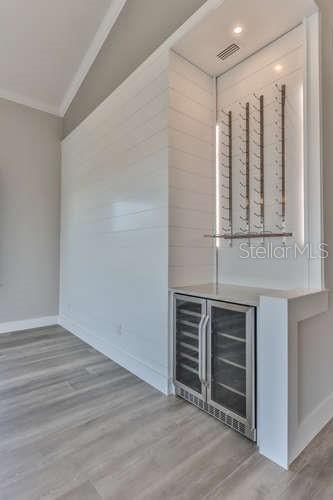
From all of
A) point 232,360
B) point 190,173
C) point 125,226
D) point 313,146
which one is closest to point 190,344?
point 232,360

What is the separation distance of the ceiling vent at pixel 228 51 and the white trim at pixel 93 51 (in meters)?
1.72

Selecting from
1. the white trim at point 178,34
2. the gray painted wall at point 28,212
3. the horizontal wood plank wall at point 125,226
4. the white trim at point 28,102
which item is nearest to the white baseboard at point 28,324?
the gray painted wall at point 28,212

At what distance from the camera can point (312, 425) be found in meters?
1.79

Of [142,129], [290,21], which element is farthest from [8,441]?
[290,21]

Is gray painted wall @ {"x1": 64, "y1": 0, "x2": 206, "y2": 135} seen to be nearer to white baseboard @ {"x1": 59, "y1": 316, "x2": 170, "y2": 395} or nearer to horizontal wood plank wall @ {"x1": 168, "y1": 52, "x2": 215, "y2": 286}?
horizontal wood plank wall @ {"x1": 168, "y1": 52, "x2": 215, "y2": 286}

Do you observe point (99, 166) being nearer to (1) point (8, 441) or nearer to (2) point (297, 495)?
(1) point (8, 441)

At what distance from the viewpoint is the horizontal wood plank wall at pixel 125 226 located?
8.12 ft

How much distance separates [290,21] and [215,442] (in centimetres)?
305

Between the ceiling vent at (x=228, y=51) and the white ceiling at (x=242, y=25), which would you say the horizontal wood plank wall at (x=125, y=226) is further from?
the ceiling vent at (x=228, y=51)

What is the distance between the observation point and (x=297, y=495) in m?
1.38

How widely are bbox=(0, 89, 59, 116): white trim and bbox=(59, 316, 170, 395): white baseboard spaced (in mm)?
3370

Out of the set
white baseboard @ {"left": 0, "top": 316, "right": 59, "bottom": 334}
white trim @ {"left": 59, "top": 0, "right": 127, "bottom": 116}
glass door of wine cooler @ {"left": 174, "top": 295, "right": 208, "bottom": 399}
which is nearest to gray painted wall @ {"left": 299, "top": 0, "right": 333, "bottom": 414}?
glass door of wine cooler @ {"left": 174, "top": 295, "right": 208, "bottom": 399}

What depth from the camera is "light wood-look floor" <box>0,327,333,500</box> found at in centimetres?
141
